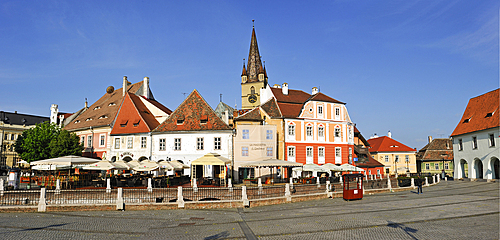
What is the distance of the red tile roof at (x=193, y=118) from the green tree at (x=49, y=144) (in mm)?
10759

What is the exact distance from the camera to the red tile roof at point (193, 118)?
3894 cm

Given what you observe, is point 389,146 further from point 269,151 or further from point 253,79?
point 253,79

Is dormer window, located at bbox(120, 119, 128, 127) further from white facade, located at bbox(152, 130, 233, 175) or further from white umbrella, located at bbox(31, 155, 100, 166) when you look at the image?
white umbrella, located at bbox(31, 155, 100, 166)

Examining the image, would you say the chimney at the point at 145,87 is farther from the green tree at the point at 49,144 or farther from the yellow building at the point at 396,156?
the yellow building at the point at 396,156

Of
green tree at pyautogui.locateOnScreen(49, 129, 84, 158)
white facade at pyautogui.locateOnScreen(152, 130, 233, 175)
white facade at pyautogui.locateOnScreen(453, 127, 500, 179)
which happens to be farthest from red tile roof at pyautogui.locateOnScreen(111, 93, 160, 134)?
white facade at pyautogui.locateOnScreen(453, 127, 500, 179)

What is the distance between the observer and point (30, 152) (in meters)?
43.7

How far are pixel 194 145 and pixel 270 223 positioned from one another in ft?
77.4

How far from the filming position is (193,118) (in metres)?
39.7

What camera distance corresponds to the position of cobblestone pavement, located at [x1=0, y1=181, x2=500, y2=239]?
1311cm

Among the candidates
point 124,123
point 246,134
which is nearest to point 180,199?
point 246,134

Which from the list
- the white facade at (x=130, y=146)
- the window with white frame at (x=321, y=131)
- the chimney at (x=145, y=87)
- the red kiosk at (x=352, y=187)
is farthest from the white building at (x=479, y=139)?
the chimney at (x=145, y=87)

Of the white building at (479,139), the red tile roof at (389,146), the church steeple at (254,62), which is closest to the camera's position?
the white building at (479,139)

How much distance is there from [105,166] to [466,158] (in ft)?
130

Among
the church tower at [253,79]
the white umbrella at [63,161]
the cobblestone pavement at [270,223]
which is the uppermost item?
the church tower at [253,79]
